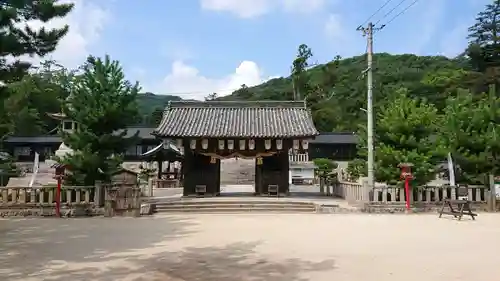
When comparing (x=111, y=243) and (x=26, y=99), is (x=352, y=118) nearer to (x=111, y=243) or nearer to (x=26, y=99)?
(x=26, y=99)

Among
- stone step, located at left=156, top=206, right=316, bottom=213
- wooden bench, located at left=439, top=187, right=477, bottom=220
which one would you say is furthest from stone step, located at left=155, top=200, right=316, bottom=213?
wooden bench, located at left=439, top=187, right=477, bottom=220

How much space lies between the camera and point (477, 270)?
6.98 meters

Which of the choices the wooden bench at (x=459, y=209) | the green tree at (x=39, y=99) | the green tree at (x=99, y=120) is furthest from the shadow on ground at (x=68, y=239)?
the green tree at (x=39, y=99)

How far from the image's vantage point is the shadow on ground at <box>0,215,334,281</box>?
6566mm

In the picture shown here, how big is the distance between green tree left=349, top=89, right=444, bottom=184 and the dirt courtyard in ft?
9.39

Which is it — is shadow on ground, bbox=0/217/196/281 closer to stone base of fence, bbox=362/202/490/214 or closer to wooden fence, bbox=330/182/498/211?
stone base of fence, bbox=362/202/490/214

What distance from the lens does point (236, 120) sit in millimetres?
21453

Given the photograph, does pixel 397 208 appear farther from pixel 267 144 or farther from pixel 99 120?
pixel 99 120

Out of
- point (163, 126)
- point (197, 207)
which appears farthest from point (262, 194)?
point (163, 126)

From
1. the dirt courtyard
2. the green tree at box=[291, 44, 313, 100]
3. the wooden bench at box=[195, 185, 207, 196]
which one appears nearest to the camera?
the dirt courtyard

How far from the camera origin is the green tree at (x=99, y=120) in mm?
15492

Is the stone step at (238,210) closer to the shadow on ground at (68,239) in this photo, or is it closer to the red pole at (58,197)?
the shadow on ground at (68,239)

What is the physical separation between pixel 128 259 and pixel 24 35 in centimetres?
726

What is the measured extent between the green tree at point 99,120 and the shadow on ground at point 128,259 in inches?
Answer: 166
